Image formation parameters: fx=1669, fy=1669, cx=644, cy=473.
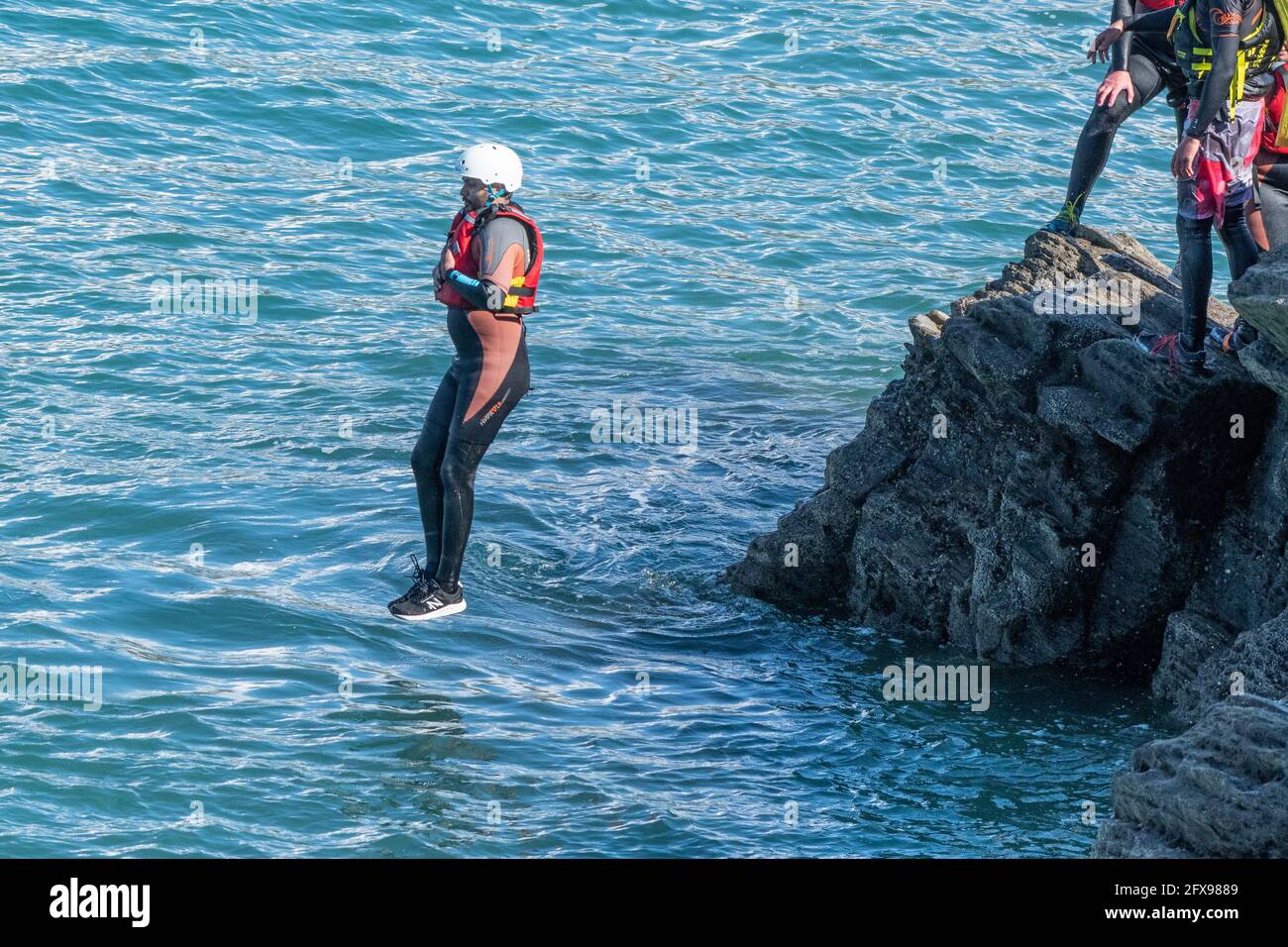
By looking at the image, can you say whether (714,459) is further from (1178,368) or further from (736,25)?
(736,25)

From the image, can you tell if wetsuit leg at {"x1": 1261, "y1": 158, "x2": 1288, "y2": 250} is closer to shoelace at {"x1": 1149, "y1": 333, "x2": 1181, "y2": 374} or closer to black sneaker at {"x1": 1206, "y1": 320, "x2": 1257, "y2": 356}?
black sneaker at {"x1": 1206, "y1": 320, "x2": 1257, "y2": 356}

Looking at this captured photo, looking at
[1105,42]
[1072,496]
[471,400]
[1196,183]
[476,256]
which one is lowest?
[1072,496]

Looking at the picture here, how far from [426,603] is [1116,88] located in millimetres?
5703

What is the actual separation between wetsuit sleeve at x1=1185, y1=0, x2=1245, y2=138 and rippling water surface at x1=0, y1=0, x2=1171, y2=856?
3.51m

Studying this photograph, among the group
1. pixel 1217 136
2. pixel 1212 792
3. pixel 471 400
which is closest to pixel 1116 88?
pixel 1217 136

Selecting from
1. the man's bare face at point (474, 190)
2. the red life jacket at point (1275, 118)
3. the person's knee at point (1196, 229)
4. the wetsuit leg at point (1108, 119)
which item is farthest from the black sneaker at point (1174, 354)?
the man's bare face at point (474, 190)

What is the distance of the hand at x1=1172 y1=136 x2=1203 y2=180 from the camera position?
923 centimetres

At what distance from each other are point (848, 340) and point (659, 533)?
19.5 ft

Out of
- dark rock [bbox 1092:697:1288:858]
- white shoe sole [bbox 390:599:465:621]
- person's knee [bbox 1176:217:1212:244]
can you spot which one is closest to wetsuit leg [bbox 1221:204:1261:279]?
person's knee [bbox 1176:217:1212:244]

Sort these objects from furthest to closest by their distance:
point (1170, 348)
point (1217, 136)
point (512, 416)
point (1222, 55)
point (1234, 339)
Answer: point (512, 416)
point (1170, 348)
point (1234, 339)
point (1217, 136)
point (1222, 55)

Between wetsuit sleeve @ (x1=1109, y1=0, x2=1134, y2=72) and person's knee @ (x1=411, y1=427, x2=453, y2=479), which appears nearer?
person's knee @ (x1=411, y1=427, x2=453, y2=479)

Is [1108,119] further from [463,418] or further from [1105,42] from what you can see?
[463,418]

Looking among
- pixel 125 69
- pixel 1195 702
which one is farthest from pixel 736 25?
pixel 1195 702

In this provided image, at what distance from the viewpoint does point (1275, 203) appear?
32.3 feet
